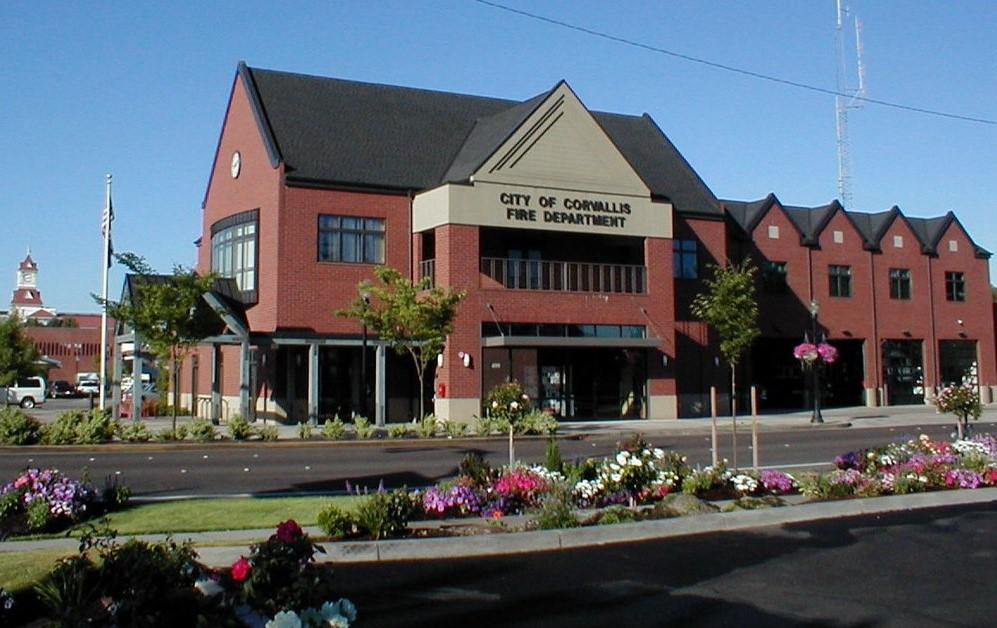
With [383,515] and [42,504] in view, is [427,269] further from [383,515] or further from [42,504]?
[383,515]

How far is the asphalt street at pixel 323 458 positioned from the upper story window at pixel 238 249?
12373mm

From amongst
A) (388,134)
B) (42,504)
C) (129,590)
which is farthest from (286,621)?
(388,134)

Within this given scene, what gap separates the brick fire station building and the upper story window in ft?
0.35

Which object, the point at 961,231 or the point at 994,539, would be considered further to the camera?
the point at 961,231

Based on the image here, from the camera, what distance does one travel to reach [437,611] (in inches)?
299

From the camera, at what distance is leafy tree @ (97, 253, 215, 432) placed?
2755 cm

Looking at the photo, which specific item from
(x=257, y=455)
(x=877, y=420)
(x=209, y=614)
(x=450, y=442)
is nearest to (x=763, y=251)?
(x=877, y=420)

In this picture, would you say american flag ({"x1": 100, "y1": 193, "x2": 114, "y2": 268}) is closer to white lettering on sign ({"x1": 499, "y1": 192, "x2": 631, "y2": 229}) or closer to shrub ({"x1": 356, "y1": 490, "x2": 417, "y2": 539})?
white lettering on sign ({"x1": 499, "y1": 192, "x2": 631, "y2": 229})

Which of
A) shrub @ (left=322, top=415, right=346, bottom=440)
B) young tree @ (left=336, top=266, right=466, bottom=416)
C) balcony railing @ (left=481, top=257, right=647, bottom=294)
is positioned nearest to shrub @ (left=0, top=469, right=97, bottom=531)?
shrub @ (left=322, top=415, right=346, bottom=440)

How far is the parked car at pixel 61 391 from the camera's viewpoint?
3151 inches

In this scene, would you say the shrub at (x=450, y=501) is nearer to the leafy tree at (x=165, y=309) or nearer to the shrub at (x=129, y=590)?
the shrub at (x=129, y=590)

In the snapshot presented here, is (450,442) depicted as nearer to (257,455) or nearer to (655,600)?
(257,455)

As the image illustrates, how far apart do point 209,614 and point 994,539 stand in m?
8.71

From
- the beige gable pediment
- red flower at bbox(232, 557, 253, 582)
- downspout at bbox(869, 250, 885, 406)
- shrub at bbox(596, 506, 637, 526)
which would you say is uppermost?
the beige gable pediment
